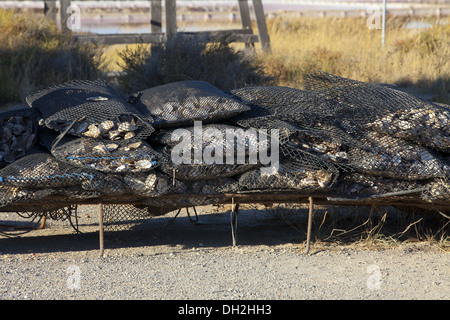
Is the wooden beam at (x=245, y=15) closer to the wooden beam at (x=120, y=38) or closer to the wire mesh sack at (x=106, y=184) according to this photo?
the wooden beam at (x=120, y=38)

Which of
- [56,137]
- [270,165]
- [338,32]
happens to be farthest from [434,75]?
[56,137]

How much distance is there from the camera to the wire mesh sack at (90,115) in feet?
15.0

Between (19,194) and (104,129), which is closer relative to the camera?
(19,194)

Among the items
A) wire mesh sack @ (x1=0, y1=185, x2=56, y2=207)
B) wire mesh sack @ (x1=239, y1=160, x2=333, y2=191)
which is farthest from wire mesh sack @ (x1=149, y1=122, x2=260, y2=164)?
wire mesh sack @ (x1=0, y1=185, x2=56, y2=207)

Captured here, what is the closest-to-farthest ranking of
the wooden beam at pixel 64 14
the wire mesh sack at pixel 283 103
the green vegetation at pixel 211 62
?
the wire mesh sack at pixel 283 103 < the green vegetation at pixel 211 62 < the wooden beam at pixel 64 14

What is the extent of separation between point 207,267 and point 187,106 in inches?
50.9

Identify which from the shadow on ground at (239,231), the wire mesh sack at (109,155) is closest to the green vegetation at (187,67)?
the shadow on ground at (239,231)

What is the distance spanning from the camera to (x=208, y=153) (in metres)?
4.45

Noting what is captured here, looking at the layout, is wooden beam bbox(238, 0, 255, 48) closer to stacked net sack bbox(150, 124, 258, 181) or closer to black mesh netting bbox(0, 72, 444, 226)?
black mesh netting bbox(0, 72, 444, 226)

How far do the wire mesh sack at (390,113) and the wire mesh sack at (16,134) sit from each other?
7.95ft

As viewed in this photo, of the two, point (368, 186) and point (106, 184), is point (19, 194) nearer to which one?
point (106, 184)

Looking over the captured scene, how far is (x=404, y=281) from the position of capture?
13.4 feet

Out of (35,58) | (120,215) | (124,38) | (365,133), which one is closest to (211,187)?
(120,215)

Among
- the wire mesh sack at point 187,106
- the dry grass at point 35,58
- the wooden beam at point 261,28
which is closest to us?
the wire mesh sack at point 187,106
